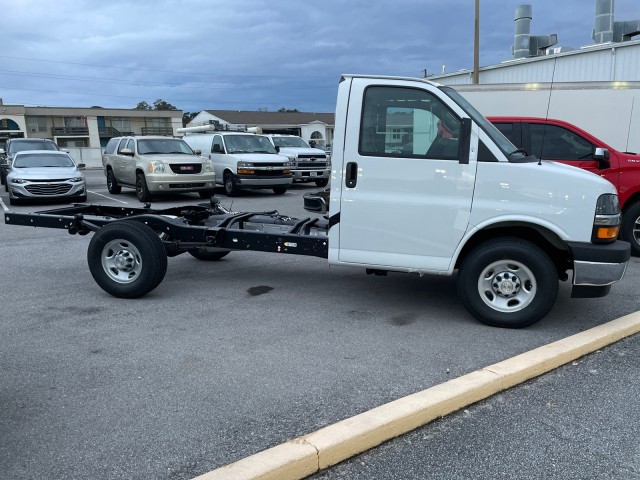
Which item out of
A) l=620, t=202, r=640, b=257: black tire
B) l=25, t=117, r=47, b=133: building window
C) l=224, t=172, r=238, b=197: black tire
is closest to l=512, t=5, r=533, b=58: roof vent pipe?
l=224, t=172, r=238, b=197: black tire

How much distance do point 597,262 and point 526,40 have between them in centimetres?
2026

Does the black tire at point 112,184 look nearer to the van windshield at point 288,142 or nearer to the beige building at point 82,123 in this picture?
the van windshield at point 288,142

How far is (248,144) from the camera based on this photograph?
17578 mm

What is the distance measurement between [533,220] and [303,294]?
2.66m

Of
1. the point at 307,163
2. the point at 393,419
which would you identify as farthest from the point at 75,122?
the point at 393,419

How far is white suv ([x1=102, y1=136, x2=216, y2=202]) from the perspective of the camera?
14594mm

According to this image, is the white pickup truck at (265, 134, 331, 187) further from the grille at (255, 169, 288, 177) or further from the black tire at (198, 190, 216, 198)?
the black tire at (198, 190, 216, 198)

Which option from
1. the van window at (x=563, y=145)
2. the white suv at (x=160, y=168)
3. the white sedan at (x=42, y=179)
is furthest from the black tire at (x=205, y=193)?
the van window at (x=563, y=145)

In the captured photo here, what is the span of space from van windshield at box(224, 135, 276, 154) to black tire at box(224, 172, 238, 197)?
0.81m

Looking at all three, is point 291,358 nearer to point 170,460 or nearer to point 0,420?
point 170,460

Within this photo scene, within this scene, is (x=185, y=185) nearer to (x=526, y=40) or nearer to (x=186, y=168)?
(x=186, y=168)

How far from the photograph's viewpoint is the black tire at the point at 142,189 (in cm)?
1480

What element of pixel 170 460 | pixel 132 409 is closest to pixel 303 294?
pixel 132 409

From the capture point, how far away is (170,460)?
115 inches
